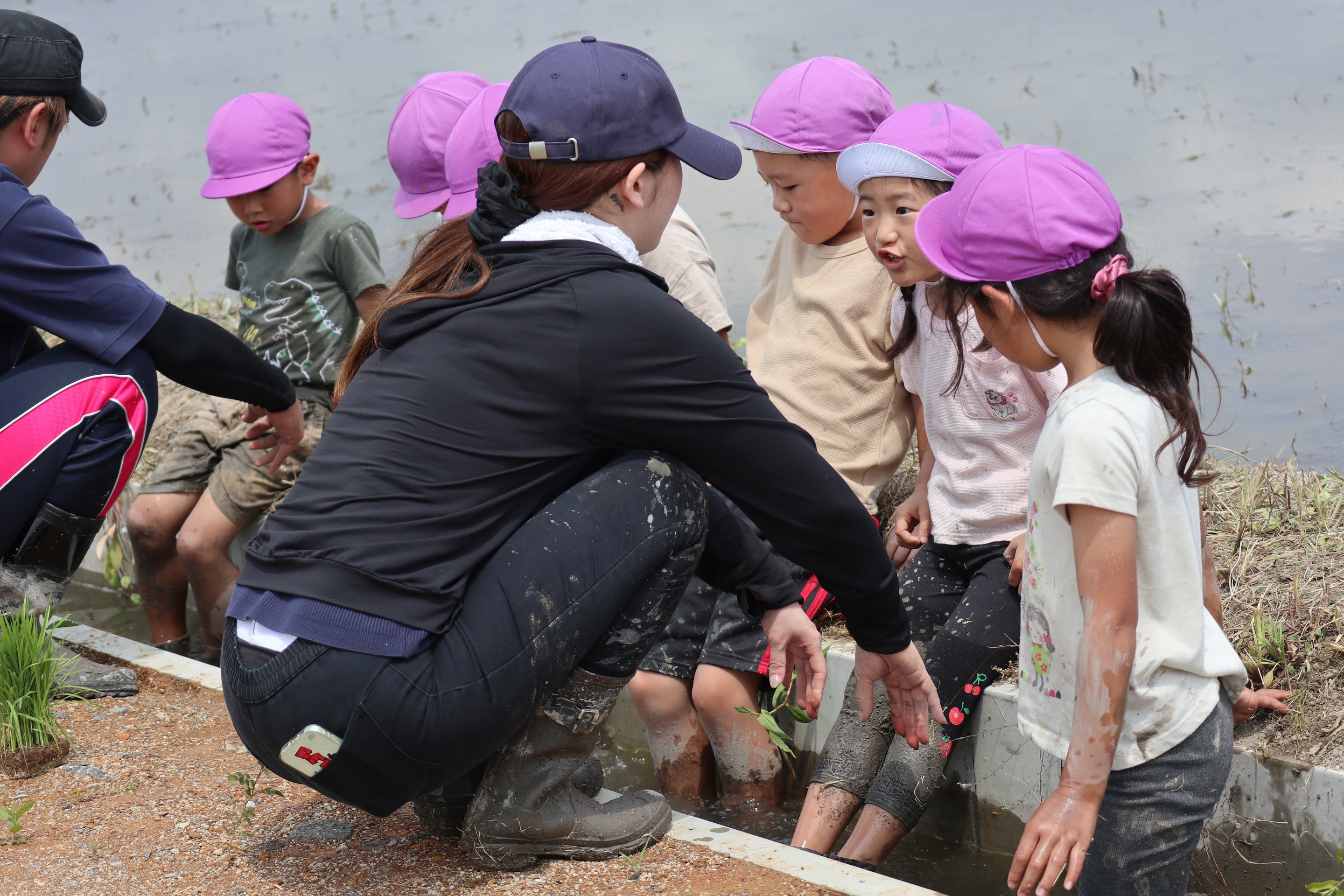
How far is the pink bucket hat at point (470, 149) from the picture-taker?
11.4 ft

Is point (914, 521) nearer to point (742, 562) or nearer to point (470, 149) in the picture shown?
point (742, 562)

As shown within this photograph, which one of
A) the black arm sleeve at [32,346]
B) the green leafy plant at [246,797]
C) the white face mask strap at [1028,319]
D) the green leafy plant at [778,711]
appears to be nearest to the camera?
the white face mask strap at [1028,319]

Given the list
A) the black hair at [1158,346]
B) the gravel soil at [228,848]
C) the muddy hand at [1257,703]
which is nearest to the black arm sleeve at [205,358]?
the gravel soil at [228,848]

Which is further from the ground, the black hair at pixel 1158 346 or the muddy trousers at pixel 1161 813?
the black hair at pixel 1158 346

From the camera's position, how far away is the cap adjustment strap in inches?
84.7

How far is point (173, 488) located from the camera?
166 inches

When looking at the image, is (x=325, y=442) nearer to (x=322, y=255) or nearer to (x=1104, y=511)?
(x=1104, y=511)

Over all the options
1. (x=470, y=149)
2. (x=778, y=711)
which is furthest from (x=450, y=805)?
(x=470, y=149)

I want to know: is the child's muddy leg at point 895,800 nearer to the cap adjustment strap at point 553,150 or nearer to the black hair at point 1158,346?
the black hair at point 1158,346

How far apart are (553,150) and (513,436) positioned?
0.53 metres

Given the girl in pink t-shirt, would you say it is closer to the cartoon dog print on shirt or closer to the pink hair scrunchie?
the cartoon dog print on shirt

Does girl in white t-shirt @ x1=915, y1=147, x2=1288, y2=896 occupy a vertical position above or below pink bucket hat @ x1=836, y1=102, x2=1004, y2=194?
below

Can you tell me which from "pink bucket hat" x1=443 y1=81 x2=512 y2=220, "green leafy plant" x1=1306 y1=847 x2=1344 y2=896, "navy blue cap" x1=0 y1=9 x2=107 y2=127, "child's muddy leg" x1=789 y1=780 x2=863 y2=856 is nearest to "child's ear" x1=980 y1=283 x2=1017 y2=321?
"green leafy plant" x1=1306 y1=847 x2=1344 y2=896

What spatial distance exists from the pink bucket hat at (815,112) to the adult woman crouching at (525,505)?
3.47 feet
